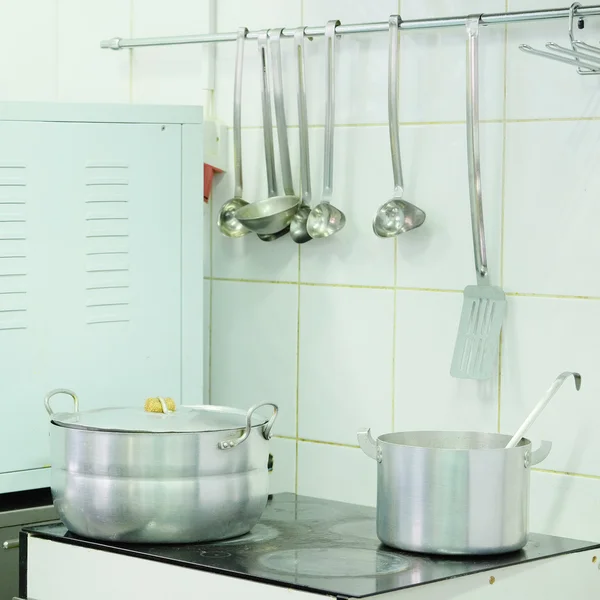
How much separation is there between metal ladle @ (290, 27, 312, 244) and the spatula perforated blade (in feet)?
1.02

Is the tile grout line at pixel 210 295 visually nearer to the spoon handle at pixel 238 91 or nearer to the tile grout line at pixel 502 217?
the spoon handle at pixel 238 91

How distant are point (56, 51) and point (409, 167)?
772mm

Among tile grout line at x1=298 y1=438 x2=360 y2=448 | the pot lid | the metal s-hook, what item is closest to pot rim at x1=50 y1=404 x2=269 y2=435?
the pot lid

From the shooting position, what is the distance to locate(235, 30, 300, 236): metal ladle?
1.75m

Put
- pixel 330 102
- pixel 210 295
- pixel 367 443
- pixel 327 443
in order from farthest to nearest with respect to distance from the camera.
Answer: pixel 210 295
pixel 327 443
pixel 330 102
pixel 367 443

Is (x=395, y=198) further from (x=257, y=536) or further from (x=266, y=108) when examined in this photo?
(x=257, y=536)

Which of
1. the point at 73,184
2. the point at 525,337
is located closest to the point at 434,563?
the point at 525,337

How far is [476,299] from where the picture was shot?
159cm

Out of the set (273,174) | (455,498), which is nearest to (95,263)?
(273,174)

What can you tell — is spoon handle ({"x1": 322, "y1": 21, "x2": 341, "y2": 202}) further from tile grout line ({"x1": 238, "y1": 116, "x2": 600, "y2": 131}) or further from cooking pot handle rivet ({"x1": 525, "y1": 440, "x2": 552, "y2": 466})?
cooking pot handle rivet ({"x1": 525, "y1": 440, "x2": 552, "y2": 466})

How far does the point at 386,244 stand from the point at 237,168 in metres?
0.30

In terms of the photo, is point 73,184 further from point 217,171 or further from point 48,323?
point 217,171

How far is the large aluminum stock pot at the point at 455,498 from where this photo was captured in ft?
4.13

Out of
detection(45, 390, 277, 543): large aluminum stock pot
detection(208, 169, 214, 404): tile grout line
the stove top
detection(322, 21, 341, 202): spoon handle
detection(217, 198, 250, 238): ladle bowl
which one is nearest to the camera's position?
the stove top
